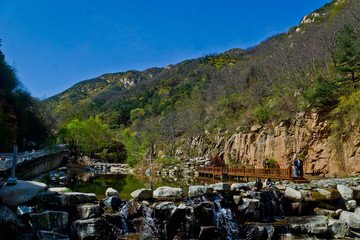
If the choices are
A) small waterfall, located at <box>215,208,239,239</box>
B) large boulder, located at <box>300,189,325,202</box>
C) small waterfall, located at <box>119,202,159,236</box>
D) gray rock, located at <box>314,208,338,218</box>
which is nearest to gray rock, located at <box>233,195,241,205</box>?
small waterfall, located at <box>215,208,239,239</box>

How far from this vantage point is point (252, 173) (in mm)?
18328

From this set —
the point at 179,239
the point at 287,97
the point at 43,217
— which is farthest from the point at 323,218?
the point at 287,97

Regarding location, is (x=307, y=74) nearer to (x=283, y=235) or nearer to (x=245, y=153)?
(x=245, y=153)

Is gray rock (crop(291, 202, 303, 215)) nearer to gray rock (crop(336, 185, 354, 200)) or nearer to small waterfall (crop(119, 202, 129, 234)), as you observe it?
gray rock (crop(336, 185, 354, 200))

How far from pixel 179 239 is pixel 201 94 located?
42.9 meters

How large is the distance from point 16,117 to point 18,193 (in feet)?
52.2

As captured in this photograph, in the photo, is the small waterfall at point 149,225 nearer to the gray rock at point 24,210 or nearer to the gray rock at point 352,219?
the gray rock at point 24,210

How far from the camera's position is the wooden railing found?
629 inches

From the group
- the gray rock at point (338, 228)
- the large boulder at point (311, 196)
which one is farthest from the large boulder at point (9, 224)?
the large boulder at point (311, 196)

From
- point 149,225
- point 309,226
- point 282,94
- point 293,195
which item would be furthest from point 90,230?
point 282,94

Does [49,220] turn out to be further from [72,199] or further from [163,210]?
[163,210]

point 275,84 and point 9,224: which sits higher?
point 275,84

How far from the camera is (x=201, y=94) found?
162 ft

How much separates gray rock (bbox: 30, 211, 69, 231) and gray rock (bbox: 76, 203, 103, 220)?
0.44m
